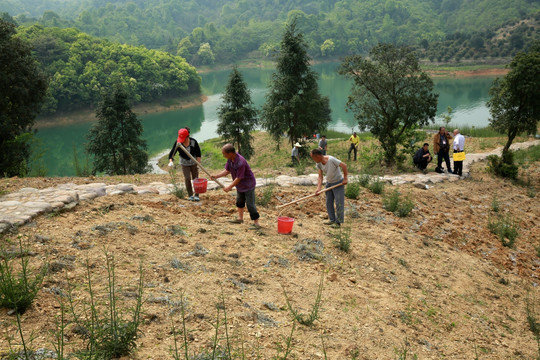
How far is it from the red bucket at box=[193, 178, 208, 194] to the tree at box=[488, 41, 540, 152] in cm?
1023

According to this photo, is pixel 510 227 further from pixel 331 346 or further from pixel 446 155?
pixel 331 346

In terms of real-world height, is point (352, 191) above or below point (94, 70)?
below

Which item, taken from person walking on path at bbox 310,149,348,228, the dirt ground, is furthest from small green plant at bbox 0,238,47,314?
person walking on path at bbox 310,149,348,228

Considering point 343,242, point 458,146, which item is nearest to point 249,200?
point 343,242

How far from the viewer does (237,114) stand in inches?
949

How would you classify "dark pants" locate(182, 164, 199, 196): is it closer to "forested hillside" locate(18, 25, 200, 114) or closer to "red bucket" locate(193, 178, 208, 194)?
"red bucket" locate(193, 178, 208, 194)

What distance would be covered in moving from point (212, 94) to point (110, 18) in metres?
88.3

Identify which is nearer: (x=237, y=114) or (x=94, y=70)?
(x=237, y=114)

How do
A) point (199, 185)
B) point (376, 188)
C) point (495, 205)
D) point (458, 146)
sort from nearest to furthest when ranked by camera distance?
point (199, 185) < point (376, 188) < point (495, 205) < point (458, 146)

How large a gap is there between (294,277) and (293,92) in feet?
52.9

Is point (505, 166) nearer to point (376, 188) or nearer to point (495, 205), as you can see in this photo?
point (495, 205)

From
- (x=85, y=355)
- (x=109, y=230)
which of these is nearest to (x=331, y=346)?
(x=85, y=355)

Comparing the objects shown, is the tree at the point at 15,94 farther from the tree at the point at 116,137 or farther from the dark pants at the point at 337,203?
→ the dark pants at the point at 337,203

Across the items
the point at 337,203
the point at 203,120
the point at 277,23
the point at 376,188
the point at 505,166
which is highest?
the point at 277,23
